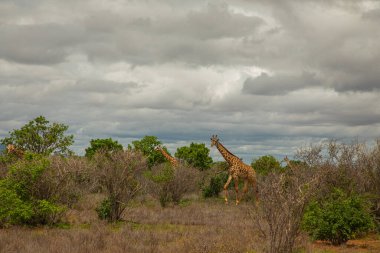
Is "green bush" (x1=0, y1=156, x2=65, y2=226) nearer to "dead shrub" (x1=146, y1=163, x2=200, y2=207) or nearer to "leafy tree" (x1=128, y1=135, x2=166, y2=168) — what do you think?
"dead shrub" (x1=146, y1=163, x2=200, y2=207)

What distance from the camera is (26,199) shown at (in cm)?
1766

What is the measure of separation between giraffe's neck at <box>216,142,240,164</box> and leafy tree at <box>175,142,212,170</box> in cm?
1382

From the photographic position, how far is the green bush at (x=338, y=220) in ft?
50.1

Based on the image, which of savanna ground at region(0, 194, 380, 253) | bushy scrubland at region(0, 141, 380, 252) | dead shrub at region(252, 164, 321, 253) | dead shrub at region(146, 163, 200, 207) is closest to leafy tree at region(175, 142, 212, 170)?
dead shrub at region(146, 163, 200, 207)

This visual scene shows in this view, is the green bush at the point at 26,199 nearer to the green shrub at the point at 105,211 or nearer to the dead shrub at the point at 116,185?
the green shrub at the point at 105,211

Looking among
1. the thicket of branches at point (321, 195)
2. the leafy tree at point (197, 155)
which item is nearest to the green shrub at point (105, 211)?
the thicket of branches at point (321, 195)

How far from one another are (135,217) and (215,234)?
5605mm

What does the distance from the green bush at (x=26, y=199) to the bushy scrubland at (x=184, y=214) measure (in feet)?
0.12

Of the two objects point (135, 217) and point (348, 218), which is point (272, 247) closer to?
point (348, 218)

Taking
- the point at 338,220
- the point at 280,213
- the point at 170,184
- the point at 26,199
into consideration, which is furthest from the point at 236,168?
the point at 280,213

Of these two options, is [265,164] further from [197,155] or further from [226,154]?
[226,154]

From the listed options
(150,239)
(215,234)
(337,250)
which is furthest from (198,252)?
(337,250)

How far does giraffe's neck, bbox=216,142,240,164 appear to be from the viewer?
97.4 ft

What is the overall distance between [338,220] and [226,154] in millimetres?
14767
